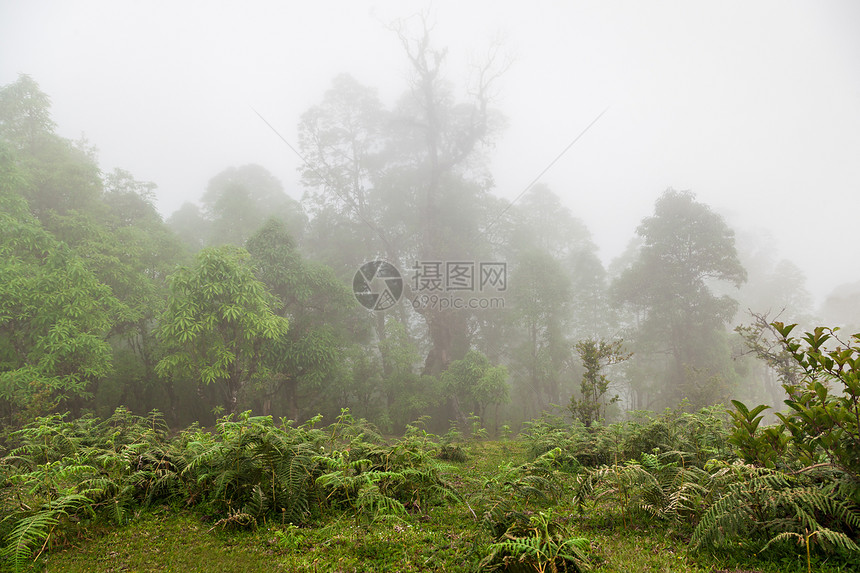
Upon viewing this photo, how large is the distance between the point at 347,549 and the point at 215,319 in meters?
11.3

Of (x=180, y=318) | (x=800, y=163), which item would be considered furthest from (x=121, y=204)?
(x=800, y=163)

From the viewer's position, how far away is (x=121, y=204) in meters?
18.4

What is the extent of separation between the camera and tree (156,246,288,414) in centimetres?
1145

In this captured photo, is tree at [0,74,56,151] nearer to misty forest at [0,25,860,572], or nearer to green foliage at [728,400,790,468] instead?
misty forest at [0,25,860,572]

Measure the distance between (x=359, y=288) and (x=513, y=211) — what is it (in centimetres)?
1573

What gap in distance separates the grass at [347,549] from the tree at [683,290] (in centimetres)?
1923

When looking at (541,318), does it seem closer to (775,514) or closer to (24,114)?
(775,514)

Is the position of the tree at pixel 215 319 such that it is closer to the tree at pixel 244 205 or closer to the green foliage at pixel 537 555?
the tree at pixel 244 205

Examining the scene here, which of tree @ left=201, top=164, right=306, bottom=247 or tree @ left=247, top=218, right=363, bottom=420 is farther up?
tree @ left=201, top=164, right=306, bottom=247

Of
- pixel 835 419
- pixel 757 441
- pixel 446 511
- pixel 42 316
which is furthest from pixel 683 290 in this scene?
pixel 42 316

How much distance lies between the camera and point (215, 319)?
11.8 metres

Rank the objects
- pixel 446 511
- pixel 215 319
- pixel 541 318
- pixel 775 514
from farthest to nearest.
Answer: pixel 541 318
pixel 215 319
pixel 446 511
pixel 775 514

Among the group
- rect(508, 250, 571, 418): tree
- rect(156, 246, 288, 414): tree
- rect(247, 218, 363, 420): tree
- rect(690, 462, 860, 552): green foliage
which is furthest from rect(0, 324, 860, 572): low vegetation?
rect(508, 250, 571, 418): tree

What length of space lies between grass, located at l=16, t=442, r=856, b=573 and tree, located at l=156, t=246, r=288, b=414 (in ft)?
30.7
